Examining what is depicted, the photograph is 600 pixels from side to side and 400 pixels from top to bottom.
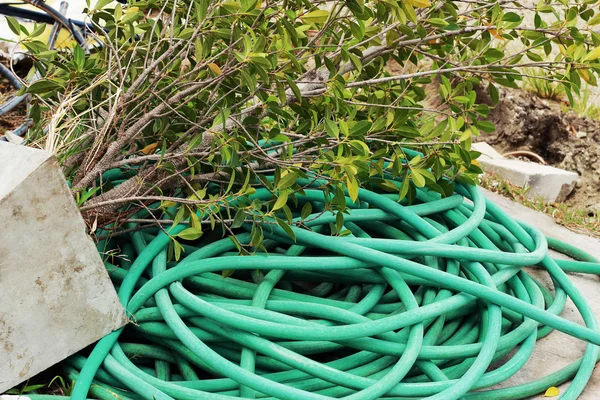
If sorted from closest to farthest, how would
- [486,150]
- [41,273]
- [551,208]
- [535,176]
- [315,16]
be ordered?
[41,273] < [315,16] < [551,208] < [535,176] < [486,150]

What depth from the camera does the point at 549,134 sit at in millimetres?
4645

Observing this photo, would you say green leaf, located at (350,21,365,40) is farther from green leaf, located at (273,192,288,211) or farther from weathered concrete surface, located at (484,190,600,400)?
weathered concrete surface, located at (484,190,600,400)

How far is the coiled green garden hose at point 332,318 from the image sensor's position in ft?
5.92

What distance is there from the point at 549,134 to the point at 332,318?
3.30 m

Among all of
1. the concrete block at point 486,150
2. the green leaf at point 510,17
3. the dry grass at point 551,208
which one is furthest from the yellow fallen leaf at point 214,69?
the concrete block at point 486,150

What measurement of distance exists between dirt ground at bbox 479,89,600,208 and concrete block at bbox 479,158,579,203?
237 mm

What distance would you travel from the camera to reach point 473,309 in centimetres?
220

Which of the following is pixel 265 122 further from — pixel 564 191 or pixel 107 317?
pixel 564 191

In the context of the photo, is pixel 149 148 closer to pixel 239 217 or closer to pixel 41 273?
pixel 239 217

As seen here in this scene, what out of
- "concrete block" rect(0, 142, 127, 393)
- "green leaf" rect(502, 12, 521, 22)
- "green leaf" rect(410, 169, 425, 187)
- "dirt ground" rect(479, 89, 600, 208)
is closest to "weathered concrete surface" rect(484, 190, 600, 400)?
"green leaf" rect(410, 169, 425, 187)

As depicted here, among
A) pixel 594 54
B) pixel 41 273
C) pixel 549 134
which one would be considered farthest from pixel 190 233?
pixel 549 134

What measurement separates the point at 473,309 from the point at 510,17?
98cm

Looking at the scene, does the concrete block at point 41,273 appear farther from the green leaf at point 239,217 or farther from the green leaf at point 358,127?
the green leaf at point 358,127

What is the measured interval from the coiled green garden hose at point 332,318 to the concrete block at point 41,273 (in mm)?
116
